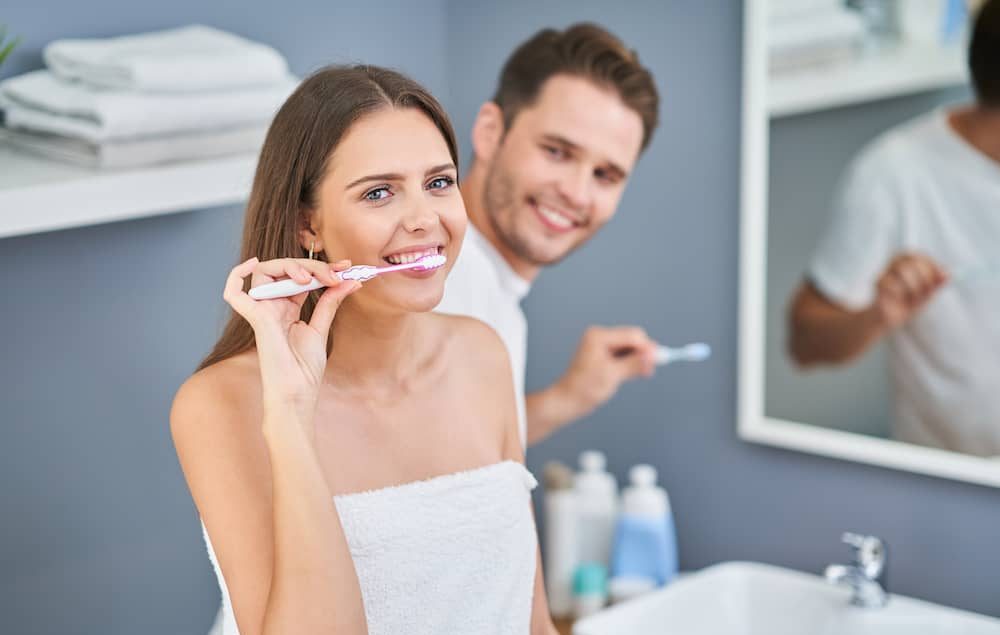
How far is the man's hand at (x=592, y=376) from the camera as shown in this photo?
2018 mm

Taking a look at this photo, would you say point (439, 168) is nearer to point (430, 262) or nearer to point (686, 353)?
point (430, 262)

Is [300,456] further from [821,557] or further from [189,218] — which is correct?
[821,557]

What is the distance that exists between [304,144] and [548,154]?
705mm

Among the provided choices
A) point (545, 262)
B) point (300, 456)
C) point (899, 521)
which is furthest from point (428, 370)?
point (899, 521)

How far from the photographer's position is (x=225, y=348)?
130cm

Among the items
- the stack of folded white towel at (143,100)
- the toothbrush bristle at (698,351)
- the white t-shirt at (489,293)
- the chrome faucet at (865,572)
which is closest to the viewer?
the stack of folded white towel at (143,100)

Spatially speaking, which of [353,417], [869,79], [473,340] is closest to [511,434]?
[473,340]

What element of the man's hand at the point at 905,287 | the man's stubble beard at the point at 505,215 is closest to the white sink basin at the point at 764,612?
the man's hand at the point at 905,287

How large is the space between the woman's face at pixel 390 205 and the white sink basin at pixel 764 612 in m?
0.80

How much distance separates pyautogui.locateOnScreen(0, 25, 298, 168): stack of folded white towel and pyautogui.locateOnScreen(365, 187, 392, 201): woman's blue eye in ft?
1.40

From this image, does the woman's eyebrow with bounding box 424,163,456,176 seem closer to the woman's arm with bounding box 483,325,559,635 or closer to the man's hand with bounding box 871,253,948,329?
the woman's arm with bounding box 483,325,559,635

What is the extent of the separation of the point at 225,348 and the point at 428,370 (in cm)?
26

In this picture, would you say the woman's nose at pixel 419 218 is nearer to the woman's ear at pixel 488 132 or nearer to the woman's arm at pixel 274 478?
the woman's arm at pixel 274 478

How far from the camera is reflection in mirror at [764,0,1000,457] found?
69.6 inches
